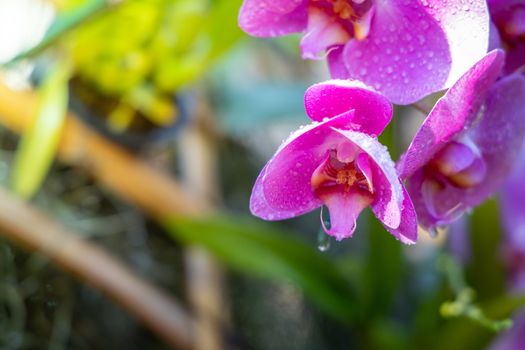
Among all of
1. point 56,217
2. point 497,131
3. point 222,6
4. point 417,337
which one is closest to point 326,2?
point 497,131

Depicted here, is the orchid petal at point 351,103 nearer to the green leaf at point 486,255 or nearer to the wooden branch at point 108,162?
the green leaf at point 486,255

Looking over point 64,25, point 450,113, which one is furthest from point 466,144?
point 64,25

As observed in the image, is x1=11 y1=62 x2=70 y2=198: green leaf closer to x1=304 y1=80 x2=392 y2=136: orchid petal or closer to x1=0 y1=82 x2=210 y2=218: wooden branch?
x1=0 y1=82 x2=210 y2=218: wooden branch

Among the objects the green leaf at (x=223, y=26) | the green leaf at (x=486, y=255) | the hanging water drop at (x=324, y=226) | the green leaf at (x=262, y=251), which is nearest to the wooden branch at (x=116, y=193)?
the green leaf at (x=262, y=251)

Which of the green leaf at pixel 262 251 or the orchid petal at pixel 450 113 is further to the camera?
the green leaf at pixel 262 251

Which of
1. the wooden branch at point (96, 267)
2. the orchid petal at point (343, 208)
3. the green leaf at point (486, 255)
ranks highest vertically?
the orchid petal at point (343, 208)

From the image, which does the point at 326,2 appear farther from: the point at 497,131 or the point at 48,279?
the point at 48,279

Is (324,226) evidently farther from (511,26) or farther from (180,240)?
(180,240)

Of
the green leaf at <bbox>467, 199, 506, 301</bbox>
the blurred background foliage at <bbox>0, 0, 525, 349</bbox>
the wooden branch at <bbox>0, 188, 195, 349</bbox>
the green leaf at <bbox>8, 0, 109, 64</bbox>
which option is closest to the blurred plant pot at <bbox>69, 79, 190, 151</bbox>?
the blurred background foliage at <bbox>0, 0, 525, 349</bbox>
